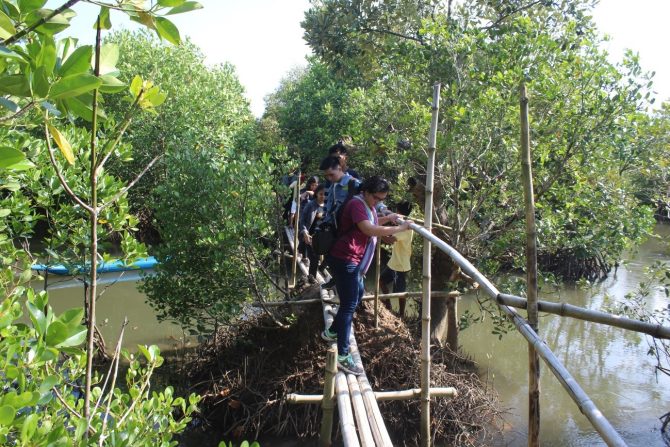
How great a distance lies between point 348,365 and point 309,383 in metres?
1.36

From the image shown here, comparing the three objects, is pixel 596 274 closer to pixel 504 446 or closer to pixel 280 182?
pixel 504 446

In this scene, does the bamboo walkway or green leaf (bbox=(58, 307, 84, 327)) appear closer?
green leaf (bbox=(58, 307, 84, 327))

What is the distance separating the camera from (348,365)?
13.3 feet

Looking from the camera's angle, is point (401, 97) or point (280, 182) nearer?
point (280, 182)

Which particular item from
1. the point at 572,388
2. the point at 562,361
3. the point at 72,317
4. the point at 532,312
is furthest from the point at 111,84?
the point at 562,361

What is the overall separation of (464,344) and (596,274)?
7.16 metres

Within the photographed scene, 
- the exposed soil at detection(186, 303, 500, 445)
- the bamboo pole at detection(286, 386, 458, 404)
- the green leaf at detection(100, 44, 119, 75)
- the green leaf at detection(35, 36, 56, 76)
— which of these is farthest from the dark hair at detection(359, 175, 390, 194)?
the green leaf at detection(35, 36, 56, 76)

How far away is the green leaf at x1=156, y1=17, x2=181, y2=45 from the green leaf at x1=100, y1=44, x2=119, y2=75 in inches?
6.9

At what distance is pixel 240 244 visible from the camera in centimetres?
544

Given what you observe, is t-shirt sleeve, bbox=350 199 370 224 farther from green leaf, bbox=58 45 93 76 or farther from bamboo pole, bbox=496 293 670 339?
green leaf, bbox=58 45 93 76

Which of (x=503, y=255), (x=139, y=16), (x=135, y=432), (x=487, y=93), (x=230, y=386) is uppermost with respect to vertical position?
(x=487, y=93)

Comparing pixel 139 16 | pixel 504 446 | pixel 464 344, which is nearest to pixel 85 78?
pixel 139 16

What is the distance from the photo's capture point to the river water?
629 centimetres

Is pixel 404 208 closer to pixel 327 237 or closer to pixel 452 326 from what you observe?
pixel 452 326
